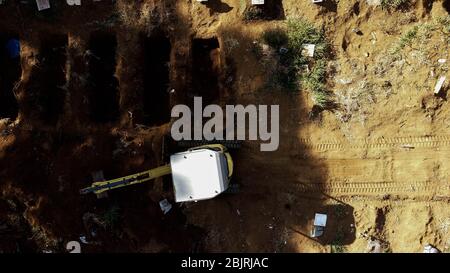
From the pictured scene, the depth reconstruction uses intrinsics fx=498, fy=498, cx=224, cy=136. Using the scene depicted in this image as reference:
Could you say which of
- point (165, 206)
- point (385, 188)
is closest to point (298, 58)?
point (385, 188)

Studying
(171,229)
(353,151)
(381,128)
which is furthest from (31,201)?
(381,128)

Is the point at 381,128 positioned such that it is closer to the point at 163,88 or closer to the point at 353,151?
the point at 353,151

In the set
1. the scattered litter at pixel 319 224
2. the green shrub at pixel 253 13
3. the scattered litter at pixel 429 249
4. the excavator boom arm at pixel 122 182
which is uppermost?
the green shrub at pixel 253 13

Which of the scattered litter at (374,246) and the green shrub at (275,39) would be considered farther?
the green shrub at (275,39)

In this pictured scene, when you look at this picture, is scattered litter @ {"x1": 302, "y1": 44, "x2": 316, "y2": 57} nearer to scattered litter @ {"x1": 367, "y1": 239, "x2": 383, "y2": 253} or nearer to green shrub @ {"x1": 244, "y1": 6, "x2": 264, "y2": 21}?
green shrub @ {"x1": 244, "y1": 6, "x2": 264, "y2": 21}

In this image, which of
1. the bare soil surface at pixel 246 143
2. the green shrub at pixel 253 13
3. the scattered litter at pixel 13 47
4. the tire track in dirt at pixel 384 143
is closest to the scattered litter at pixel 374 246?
the bare soil surface at pixel 246 143

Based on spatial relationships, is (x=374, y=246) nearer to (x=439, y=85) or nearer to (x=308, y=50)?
(x=439, y=85)

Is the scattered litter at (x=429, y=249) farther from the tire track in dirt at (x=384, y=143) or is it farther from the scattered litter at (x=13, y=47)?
the scattered litter at (x=13, y=47)
